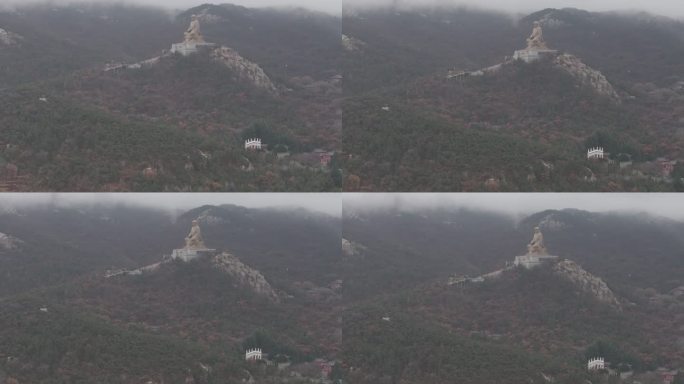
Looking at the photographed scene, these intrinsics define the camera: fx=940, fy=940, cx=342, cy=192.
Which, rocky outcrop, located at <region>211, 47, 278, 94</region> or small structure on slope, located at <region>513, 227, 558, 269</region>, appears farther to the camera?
rocky outcrop, located at <region>211, 47, 278, 94</region>

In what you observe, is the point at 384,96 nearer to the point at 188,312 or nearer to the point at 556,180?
the point at 556,180

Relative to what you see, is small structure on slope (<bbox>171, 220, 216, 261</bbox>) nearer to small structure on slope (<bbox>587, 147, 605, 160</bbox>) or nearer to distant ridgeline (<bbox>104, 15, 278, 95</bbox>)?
distant ridgeline (<bbox>104, 15, 278, 95</bbox>)

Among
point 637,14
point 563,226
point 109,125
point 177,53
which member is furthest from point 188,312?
point 637,14

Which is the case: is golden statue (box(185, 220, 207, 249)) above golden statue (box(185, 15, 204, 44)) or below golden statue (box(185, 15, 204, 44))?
below

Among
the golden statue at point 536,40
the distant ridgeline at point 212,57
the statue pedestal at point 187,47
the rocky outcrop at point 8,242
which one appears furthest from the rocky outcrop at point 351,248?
the rocky outcrop at point 8,242

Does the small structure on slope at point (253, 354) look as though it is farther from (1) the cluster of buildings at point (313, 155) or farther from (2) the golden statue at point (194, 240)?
(1) the cluster of buildings at point (313, 155)

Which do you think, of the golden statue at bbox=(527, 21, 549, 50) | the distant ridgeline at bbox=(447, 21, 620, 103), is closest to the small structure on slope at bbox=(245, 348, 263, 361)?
the distant ridgeline at bbox=(447, 21, 620, 103)
